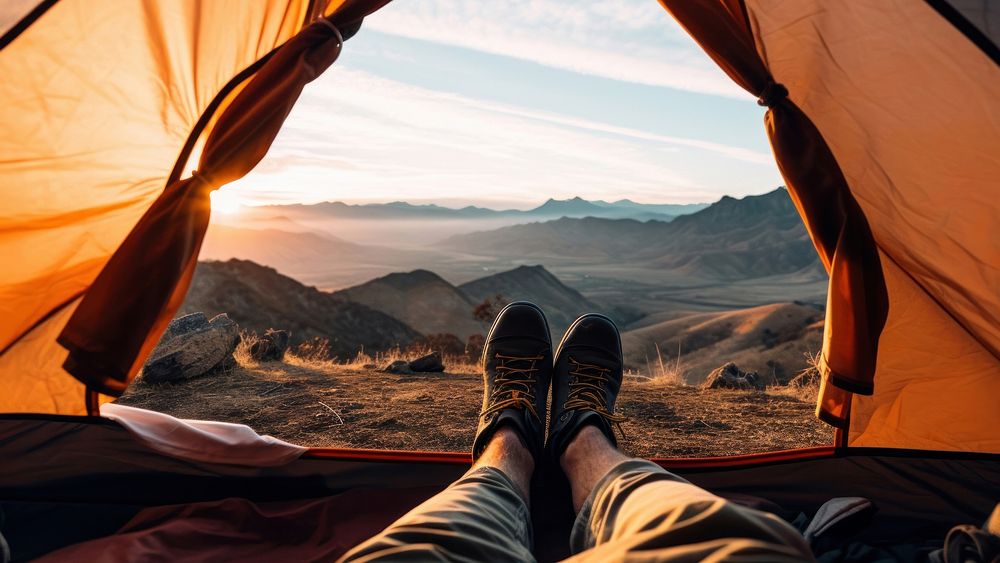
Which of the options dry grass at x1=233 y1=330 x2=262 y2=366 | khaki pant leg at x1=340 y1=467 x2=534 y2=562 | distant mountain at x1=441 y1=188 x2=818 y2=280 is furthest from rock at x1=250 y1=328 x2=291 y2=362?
distant mountain at x1=441 y1=188 x2=818 y2=280

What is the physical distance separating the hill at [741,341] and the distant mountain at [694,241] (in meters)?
46.1

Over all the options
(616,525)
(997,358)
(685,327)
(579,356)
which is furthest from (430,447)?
(685,327)

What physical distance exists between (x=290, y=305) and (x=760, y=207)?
87281 millimetres

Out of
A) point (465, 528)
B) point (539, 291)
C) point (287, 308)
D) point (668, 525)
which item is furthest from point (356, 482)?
point (539, 291)

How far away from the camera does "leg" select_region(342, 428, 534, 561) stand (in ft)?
3.07

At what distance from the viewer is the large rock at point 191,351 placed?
3807mm

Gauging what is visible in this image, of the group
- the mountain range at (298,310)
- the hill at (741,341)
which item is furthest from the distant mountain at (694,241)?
the mountain range at (298,310)

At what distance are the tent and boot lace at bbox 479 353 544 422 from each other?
281mm

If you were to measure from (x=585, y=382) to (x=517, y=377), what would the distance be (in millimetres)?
271

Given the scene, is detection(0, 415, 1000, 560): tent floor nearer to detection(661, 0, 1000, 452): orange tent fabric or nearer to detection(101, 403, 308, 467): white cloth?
detection(101, 403, 308, 467): white cloth

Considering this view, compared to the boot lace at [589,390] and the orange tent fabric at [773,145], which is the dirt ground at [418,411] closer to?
the boot lace at [589,390]

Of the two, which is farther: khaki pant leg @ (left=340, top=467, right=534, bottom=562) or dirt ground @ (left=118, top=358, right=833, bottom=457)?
dirt ground @ (left=118, top=358, right=833, bottom=457)

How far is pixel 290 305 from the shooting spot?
57.5 ft

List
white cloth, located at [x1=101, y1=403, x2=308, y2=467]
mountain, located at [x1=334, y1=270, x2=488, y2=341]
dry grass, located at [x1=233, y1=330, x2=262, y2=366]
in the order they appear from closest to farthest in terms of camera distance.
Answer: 1. white cloth, located at [x1=101, y1=403, x2=308, y2=467]
2. dry grass, located at [x1=233, y1=330, x2=262, y2=366]
3. mountain, located at [x1=334, y1=270, x2=488, y2=341]
